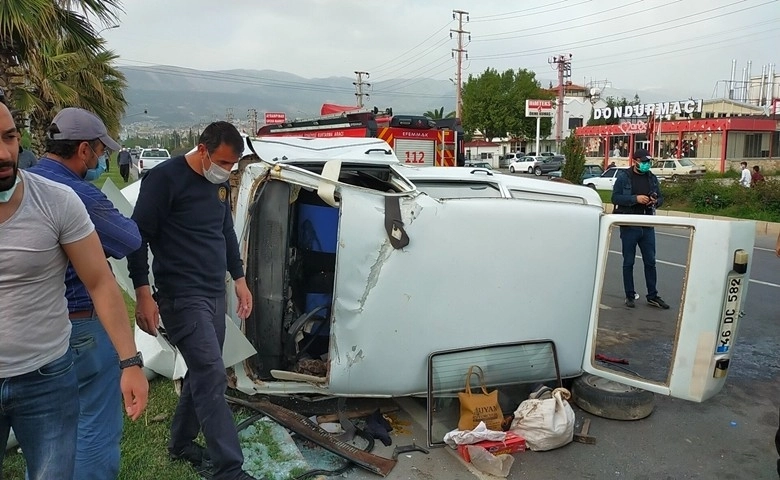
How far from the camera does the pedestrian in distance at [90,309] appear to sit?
83.3 inches

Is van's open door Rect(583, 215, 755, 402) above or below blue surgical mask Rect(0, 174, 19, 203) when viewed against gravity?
below

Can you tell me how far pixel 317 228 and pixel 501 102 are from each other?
178ft

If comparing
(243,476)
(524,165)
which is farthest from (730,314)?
(524,165)

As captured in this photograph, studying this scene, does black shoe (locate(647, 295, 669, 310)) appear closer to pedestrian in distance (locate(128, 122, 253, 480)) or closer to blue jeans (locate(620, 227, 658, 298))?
blue jeans (locate(620, 227, 658, 298))

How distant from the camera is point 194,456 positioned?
116 inches

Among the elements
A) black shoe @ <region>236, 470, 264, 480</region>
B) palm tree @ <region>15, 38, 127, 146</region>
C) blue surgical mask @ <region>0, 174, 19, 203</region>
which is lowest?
black shoe @ <region>236, 470, 264, 480</region>

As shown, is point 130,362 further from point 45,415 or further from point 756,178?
point 756,178

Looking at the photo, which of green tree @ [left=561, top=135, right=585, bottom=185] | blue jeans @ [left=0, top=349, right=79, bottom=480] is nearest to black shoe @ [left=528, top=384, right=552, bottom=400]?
blue jeans @ [left=0, top=349, right=79, bottom=480]

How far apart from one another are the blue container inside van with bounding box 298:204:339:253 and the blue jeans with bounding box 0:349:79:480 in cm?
190

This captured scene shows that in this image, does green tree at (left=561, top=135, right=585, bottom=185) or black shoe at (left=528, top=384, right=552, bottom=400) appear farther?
green tree at (left=561, top=135, right=585, bottom=185)

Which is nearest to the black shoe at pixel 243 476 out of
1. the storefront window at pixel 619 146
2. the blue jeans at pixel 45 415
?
the blue jeans at pixel 45 415

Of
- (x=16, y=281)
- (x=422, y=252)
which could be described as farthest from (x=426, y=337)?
(x=16, y=281)

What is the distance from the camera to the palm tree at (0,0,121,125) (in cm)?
811

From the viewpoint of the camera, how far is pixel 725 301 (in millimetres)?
2994
